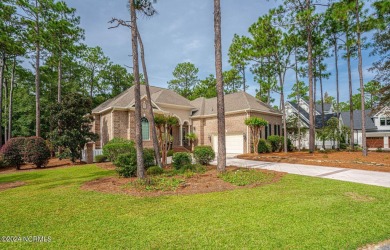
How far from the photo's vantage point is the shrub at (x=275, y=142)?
69.6 feet

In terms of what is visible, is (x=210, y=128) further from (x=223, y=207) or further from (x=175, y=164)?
(x=223, y=207)

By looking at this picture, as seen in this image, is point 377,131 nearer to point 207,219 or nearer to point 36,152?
point 207,219

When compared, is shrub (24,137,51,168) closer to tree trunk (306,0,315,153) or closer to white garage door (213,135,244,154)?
white garage door (213,135,244,154)

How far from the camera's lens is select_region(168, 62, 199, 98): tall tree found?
41406 mm

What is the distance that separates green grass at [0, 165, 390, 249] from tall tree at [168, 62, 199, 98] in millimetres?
36021

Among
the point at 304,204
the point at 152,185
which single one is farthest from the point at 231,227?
the point at 152,185

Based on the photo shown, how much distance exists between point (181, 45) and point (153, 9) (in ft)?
16.4

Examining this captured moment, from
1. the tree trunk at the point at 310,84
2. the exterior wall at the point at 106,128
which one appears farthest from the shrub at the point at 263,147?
the exterior wall at the point at 106,128

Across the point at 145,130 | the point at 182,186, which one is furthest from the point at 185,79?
the point at 182,186

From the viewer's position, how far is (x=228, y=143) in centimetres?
2220

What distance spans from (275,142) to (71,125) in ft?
61.8

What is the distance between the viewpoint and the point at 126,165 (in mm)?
9172

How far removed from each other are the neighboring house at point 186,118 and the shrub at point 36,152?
481 cm

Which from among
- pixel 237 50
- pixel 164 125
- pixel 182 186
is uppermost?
pixel 237 50
